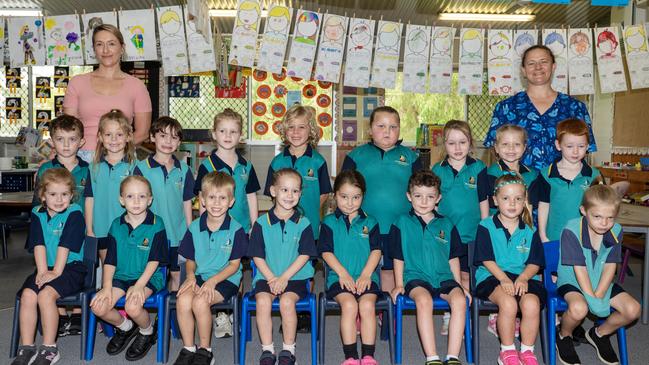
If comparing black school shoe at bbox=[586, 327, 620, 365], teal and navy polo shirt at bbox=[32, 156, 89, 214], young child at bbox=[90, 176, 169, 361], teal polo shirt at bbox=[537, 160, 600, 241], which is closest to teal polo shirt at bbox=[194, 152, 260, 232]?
young child at bbox=[90, 176, 169, 361]

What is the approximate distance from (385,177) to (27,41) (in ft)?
9.51

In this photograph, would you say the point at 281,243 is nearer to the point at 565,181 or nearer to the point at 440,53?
the point at 565,181

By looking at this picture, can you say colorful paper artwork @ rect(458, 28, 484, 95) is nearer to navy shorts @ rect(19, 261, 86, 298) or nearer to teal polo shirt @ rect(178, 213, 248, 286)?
teal polo shirt @ rect(178, 213, 248, 286)

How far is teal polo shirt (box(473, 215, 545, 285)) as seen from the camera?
2729 millimetres

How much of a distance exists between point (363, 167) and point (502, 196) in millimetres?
767

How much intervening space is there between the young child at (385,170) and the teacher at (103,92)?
1.28 m

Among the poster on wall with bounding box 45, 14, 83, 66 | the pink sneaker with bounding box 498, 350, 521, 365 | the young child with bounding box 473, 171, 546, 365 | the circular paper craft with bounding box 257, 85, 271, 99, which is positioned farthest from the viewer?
the circular paper craft with bounding box 257, 85, 271, 99

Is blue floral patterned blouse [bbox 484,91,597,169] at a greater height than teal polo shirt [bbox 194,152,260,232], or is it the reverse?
blue floral patterned blouse [bbox 484,91,597,169]

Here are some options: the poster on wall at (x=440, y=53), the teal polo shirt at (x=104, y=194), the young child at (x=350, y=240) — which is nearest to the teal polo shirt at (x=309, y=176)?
the young child at (x=350, y=240)

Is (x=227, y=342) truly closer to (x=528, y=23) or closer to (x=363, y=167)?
(x=363, y=167)

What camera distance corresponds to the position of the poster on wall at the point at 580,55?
13.4 feet

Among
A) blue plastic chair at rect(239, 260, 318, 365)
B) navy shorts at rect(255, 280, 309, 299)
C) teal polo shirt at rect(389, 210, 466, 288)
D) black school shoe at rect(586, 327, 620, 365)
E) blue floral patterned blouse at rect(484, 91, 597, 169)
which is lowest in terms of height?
black school shoe at rect(586, 327, 620, 365)

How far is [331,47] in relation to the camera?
158 inches

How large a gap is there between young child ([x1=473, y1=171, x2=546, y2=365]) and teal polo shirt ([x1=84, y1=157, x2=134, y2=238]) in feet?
6.20
